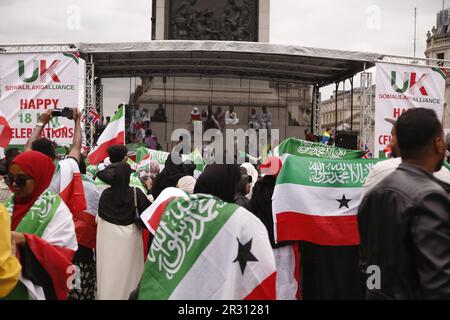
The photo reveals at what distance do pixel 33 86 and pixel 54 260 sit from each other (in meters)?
10.8

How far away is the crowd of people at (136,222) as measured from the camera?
2395 millimetres

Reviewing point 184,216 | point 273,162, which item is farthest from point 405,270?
point 273,162

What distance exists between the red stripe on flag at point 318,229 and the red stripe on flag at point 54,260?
10.0ft

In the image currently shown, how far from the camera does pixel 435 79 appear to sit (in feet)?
50.3

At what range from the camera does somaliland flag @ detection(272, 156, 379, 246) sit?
611 centimetres

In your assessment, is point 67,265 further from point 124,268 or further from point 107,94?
point 107,94

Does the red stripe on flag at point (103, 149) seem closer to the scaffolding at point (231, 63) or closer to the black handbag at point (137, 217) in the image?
the black handbag at point (137, 217)

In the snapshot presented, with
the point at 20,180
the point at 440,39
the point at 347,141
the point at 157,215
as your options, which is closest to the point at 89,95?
the point at 347,141

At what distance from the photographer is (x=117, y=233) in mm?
5891

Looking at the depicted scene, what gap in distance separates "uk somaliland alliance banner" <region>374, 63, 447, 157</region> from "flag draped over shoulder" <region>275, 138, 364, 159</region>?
227 inches

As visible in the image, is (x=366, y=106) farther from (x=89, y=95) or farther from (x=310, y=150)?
(x=310, y=150)

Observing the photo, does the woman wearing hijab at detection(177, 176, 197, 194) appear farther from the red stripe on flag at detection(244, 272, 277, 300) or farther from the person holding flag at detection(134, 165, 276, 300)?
the red stripe on flag at detection(244, 272, 277, 300)

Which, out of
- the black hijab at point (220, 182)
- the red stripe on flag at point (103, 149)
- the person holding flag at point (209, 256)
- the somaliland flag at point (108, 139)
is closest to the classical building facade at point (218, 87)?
the somaliland flag at point (108, 139)
